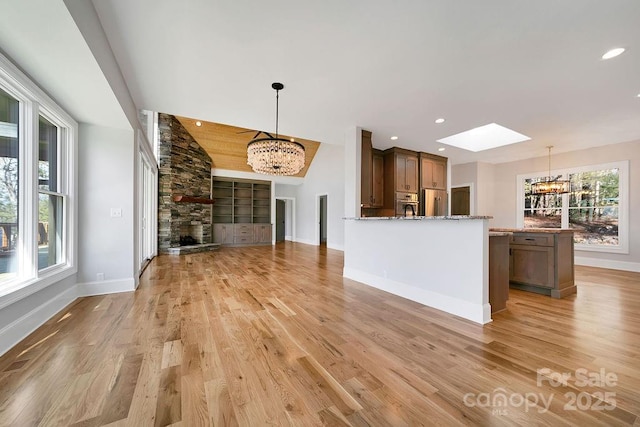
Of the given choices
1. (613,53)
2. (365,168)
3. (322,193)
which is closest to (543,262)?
(613,53)

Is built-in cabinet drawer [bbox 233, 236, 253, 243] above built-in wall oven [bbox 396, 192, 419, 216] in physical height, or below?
below

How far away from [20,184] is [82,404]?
2.08 m

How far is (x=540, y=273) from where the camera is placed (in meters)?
3.47

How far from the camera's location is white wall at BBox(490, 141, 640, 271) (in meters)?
5.02

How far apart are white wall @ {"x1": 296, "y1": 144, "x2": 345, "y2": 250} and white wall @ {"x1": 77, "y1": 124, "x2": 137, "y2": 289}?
225 inches

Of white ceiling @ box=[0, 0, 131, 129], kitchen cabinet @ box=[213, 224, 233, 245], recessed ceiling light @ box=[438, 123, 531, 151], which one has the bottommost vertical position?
kitchen cabinet @ box=[213, 224, 233, 245]

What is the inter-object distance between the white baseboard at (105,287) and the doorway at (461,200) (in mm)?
8198

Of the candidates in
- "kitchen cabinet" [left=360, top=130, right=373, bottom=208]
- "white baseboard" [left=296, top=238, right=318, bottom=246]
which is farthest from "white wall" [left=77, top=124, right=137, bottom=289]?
"white baseboard" [left=296, top=238, right=318, bottom=246]

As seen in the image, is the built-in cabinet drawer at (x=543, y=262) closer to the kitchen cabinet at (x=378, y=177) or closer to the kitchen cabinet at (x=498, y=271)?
the kitchen cabinet at (x=498, y=271)

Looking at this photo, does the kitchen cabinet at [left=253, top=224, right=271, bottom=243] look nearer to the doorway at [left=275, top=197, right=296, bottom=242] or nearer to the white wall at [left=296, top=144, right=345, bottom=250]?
the doorway at [left=275, top=197, right=296, bottom=242]

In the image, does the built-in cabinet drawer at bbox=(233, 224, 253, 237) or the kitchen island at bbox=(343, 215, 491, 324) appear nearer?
the kitchen island at bbox=(343, 215, 491, 324)

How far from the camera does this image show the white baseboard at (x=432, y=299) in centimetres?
253

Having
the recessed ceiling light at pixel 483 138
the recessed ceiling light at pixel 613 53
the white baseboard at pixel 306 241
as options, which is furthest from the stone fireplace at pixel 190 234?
the recessed ceiling light at pixel 613 53

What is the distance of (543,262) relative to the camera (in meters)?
3.46
